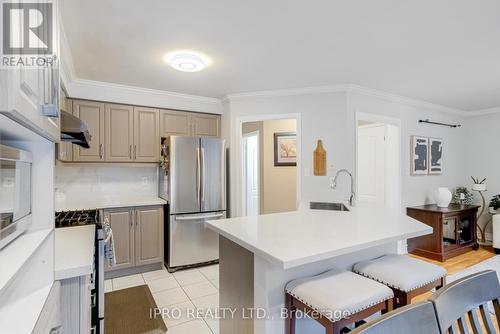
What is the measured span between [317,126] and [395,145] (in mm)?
1432

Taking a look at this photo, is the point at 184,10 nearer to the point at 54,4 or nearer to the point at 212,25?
the point at 212,25

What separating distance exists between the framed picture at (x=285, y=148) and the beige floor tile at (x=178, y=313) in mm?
2742

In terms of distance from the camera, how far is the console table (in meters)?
3.75

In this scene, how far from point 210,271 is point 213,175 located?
120 cm

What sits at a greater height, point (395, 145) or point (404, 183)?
point (395, 145)

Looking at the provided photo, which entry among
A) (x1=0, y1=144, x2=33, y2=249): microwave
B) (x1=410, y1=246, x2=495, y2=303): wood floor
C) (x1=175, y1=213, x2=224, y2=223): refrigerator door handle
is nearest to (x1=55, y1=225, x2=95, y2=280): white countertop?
(x1=0, y1=144, x2=33, y2=249): microwave

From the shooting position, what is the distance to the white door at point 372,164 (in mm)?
4352

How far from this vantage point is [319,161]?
3.42 metres

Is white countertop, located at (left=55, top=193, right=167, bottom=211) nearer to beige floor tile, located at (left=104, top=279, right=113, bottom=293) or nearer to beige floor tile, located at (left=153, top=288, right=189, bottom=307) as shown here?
beige floor tile, located at (left=104, top=279, right=113, bottom=293)

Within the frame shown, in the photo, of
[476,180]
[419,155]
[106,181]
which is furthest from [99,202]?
[476,180]

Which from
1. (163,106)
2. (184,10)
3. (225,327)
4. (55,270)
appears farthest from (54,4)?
(163,106)

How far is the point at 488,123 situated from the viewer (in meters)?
4.70

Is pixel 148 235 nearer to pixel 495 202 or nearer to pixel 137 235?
pixel 137 235

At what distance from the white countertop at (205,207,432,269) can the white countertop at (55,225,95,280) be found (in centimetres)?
70
